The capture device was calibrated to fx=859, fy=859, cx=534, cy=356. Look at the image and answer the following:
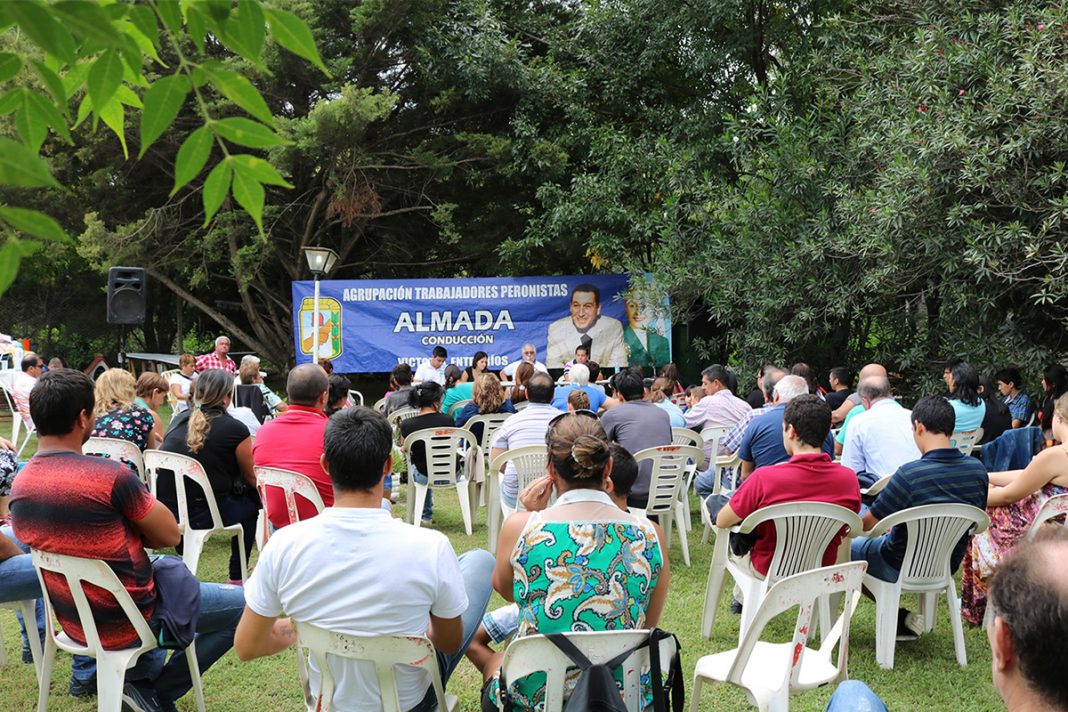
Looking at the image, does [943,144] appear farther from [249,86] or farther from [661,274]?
[249,86]

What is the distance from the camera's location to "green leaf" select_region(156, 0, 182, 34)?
141cm

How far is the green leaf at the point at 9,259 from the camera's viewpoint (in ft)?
4.06

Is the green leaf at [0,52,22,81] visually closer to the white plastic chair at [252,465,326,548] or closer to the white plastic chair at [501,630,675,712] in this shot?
the white plastic chair at [501,630,675,712]

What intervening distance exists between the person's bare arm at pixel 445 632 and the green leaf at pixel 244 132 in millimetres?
1599

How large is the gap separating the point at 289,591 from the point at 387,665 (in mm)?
350

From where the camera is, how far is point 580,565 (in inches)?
104

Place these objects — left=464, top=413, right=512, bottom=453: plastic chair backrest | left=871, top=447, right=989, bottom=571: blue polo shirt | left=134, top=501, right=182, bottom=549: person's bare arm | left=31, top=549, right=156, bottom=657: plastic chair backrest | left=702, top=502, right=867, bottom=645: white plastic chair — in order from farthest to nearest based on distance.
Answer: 1. left=464, top=413, right=512, bottom=453: plastic chair backrest
2. left=871, top=447, right=989, bottom=571: blue polo shirt
3. left=702, top=502, right=867, bottom=645: white plastic chair
4. left=134, top=501, right=182, bottom=549: person's bare arm
5. left=31, top=549, right=156, bottom=657: plastic chair backrest

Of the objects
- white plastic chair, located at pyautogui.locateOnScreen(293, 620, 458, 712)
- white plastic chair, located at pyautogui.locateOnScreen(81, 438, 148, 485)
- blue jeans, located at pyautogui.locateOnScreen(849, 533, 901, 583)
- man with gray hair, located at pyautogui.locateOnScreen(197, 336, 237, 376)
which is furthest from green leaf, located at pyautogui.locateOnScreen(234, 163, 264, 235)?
man with gray hair, located at pyautogui.locateOnScreen(197, 336, 237, 376)

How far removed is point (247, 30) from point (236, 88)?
0.10m

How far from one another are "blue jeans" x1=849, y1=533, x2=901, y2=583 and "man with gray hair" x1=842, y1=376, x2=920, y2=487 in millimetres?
1011

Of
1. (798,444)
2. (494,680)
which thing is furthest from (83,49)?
(798,444)

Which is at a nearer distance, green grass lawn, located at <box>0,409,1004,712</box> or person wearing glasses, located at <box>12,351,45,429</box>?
green grass lawn, located at <box>0,409,1004,712</box>

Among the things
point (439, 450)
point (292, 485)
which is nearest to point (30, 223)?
point (292, 485)

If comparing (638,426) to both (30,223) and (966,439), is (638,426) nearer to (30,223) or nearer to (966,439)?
(966,439)
